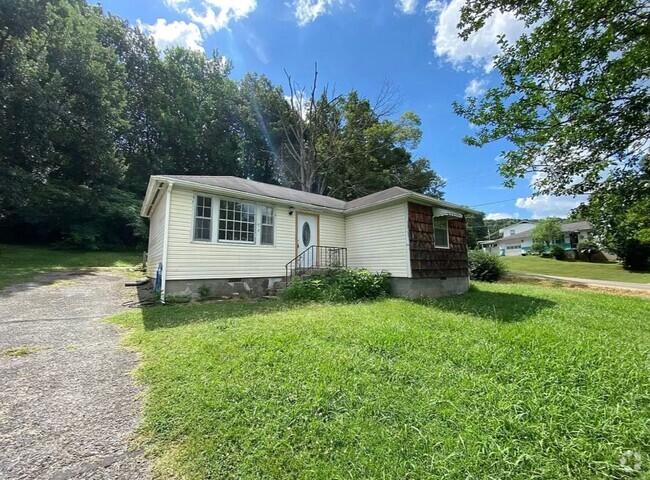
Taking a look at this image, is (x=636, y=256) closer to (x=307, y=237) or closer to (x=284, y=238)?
(x=307, y=237)

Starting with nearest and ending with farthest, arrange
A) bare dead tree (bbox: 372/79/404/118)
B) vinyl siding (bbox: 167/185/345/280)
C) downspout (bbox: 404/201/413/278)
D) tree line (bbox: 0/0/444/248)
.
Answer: vinyl siding (bbox: 167/185/345/280) → downspout (bbox: 404/201/413/278) → tree line (bbox: 0/0/444/248) → bare dead tree (bbox: 372/79/404/118)

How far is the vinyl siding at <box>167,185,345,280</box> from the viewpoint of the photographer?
739 centimetres

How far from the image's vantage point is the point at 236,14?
15062 mm

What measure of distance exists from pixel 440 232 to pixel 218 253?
7423mm

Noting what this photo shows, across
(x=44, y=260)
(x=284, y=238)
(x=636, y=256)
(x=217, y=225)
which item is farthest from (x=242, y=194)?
(x=636, y=256)

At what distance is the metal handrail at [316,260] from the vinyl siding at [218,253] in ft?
0.80

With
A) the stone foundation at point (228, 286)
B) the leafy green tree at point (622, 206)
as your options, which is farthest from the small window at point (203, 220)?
the leafy green tree at point (622, 206)

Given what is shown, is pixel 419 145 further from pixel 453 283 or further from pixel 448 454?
pixel 448 454

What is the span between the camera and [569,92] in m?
6.15

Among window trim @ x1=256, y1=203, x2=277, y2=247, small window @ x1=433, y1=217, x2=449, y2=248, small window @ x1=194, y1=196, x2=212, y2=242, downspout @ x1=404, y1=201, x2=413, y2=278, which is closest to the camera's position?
small window @ x1=194, y1=196, x2=212, y2=242

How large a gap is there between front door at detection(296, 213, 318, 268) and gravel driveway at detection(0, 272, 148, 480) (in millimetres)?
5927

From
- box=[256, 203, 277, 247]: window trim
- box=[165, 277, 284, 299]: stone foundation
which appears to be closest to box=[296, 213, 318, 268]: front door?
box=[256, 203, 277, 247]: window trim

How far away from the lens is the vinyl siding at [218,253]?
7391 millimetres

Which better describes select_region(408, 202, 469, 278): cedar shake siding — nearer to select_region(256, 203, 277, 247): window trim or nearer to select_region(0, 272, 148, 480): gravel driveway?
select_region(256, 203, 277, 247): window trim
